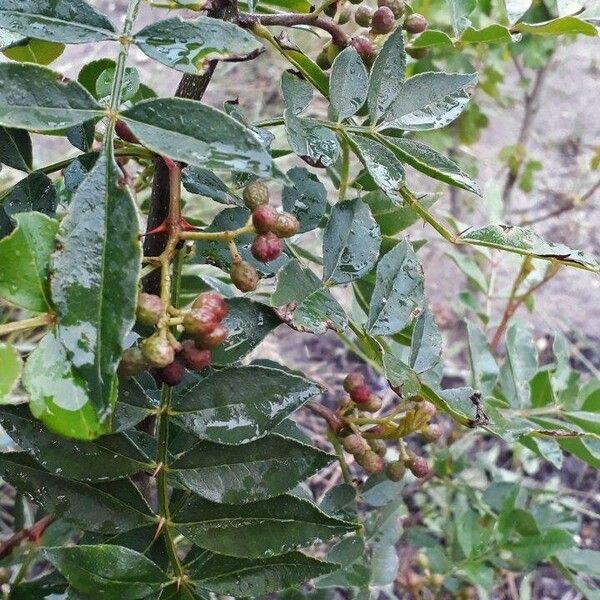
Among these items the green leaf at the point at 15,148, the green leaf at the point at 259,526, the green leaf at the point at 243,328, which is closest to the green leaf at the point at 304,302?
the green leaf at the point at 243,328

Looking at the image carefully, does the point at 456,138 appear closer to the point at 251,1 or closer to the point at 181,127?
the point at 251,1

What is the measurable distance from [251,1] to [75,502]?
1.20 feet

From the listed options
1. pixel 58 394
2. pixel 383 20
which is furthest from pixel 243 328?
pixel 383 20

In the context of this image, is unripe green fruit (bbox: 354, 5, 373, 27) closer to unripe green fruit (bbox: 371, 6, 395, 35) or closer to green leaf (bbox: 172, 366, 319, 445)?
unripe green fruit (bbox: 371, 6, 395, 35)

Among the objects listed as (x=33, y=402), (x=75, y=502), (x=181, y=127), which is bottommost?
(x=75, y=502)

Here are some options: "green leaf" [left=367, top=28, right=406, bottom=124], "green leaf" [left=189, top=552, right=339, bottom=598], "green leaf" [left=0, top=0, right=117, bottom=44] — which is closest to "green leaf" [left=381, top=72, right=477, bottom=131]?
"green leaf" [left=367, top=28, right=406, bottom=124]

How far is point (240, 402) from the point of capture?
436 mm

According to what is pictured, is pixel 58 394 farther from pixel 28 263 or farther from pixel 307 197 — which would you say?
pixel 307 197

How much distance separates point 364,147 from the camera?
50 centimetres

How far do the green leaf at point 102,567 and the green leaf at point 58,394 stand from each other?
147 millimetres

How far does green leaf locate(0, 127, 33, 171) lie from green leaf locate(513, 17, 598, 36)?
415 millimetres

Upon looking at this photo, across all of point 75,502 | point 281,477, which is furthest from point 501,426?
point 75,502

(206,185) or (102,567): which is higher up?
(206,185)

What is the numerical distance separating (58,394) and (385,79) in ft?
1.06
